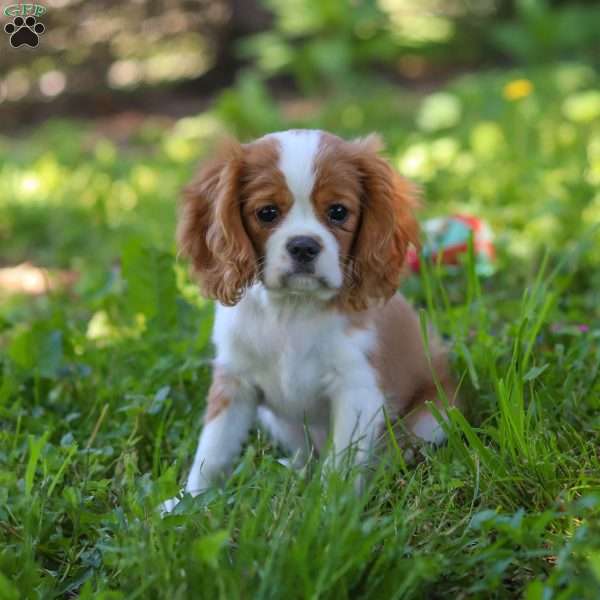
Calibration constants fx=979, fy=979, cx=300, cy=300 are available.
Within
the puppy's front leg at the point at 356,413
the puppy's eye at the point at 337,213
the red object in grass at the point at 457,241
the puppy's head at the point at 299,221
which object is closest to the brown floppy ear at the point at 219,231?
the puppy's head at the point at 299,221

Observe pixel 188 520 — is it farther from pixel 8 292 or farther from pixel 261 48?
pixel 261 48

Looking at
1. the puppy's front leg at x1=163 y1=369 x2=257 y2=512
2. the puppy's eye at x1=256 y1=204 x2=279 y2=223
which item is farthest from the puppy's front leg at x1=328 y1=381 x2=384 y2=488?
the puppy's eye at x1=256 y1=204 x2=279 y2=223

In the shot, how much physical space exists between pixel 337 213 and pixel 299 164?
198 mm

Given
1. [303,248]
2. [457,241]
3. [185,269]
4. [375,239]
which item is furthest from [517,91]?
[303,248]

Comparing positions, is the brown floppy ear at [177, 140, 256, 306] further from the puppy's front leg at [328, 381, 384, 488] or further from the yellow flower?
the yellow flower

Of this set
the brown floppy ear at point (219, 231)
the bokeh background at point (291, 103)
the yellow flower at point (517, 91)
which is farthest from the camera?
the yellow flower at point (517, 91)

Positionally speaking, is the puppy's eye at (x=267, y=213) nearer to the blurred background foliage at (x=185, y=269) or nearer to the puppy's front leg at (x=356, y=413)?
the puppy's front leg at (x=356, y=413)

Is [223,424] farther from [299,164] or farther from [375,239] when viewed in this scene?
[299,164]

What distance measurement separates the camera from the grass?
2137 millimetres

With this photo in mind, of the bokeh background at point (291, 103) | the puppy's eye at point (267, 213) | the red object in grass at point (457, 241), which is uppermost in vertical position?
the puppy's eye at point (267, 213)

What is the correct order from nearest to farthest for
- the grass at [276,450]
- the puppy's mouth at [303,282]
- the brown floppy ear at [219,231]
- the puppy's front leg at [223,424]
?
the grass at [276,450] → the puppy's mouth at [303,282] → the brown floppy ear at [219,231] → the puppy's front leg at [223,424]

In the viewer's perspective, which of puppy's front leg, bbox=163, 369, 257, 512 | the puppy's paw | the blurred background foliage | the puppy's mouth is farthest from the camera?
puppy's front leg, bbox=163, 369, 257, 512

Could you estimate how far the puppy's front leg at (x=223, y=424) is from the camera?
3094 mm

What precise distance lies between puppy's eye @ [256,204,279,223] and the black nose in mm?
135
